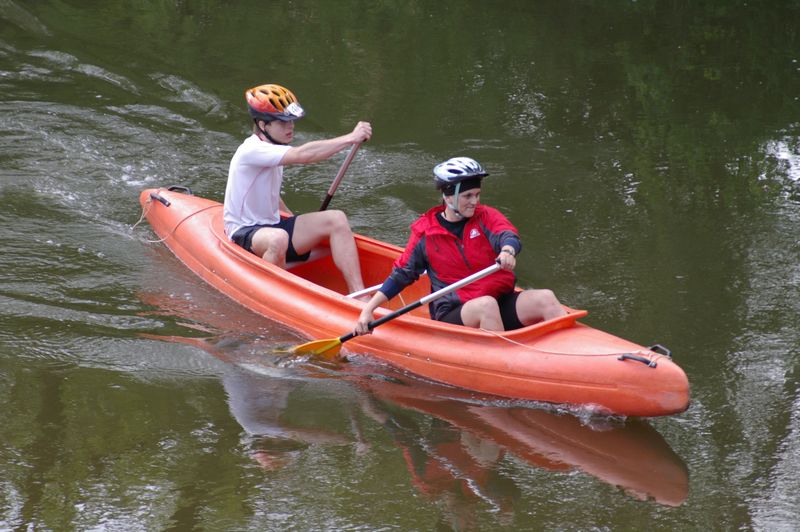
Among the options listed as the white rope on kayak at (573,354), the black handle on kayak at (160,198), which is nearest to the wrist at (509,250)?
the white rope on kayak at (573,354)

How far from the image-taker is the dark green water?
16.0 feet

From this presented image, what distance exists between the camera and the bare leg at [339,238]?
22.5 feet

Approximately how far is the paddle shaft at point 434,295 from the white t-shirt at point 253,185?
1.37 metres

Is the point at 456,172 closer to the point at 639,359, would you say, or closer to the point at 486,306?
the point at 486,306

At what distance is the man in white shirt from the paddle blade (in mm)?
715

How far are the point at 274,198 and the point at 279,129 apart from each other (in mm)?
500

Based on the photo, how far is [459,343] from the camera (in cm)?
581

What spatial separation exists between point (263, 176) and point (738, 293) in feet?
10.7

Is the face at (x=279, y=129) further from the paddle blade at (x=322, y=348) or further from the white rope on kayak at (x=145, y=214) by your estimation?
the paddle blade at (x=322, y=348)

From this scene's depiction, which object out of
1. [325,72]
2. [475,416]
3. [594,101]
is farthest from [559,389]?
[325,72]

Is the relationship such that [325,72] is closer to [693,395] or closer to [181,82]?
[181,82]

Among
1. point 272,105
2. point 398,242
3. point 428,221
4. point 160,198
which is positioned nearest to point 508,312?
point 428,221

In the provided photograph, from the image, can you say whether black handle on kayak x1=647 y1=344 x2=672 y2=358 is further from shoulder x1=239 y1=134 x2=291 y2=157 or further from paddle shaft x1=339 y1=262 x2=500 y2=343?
shoulder x1=239 y1=134 x2=291 y2=157

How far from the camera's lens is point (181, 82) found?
11.3m
